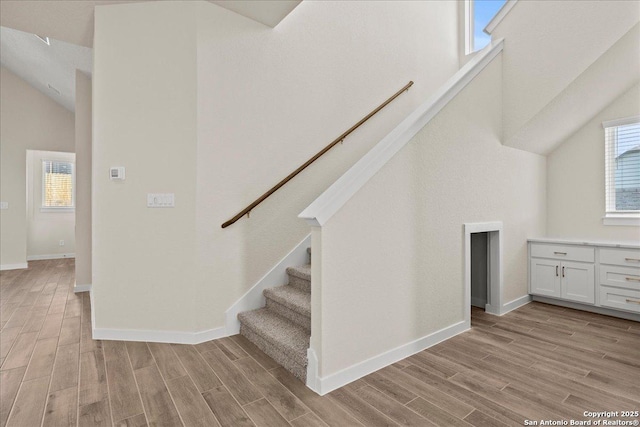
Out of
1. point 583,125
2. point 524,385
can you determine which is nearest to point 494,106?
point 583,125

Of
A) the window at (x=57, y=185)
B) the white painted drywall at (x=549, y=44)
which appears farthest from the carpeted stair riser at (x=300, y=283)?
the window at (x=57, y=185)

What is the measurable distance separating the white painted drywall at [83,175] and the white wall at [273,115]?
2698 millimetres

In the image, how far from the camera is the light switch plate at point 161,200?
2709 millimetres

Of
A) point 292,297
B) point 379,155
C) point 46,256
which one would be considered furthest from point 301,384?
point 46,256

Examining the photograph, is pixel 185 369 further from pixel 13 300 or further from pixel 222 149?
pixel 13 300

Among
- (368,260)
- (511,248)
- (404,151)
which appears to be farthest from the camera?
(511,248)

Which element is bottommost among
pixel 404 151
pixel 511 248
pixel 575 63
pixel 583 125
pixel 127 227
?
pixel 511 248

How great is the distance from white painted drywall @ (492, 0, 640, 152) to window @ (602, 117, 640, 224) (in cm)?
46

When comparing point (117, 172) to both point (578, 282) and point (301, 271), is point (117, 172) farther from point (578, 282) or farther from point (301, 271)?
point (578, 282)

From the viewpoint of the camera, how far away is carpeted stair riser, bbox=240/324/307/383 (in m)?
2.08

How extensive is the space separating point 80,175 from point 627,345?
6073mm

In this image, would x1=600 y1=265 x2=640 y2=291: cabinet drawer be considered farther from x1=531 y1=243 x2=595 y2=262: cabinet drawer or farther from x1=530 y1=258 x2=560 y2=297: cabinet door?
x1=530 y1=258 x2=560 y2=297: cabinet door

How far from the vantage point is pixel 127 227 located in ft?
9.01

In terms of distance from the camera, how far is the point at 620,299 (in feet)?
10.6
